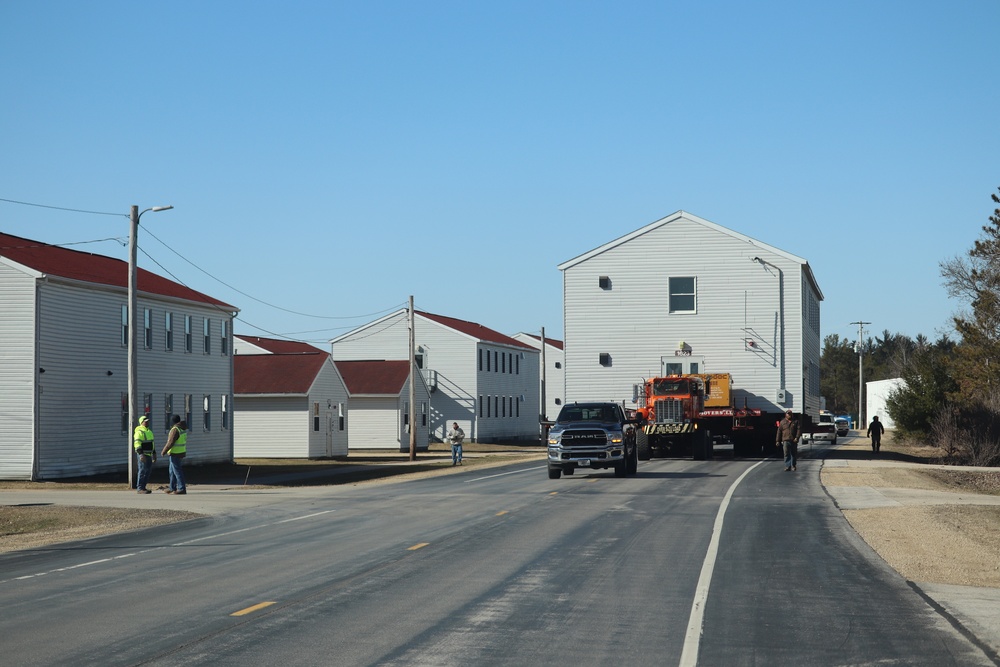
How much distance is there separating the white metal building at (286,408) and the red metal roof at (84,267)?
699 cm

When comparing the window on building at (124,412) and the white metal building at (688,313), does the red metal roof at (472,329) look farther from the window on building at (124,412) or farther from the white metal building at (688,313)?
the window on building at (124,412)

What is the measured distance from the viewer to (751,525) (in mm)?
18922

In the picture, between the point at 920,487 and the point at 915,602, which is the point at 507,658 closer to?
the point at 915,602

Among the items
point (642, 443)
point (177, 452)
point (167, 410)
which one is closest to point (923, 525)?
point (177, 452)

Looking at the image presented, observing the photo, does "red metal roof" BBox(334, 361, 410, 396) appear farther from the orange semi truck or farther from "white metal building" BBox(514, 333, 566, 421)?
"white metal building" BBox(514, 333, 566, 421)

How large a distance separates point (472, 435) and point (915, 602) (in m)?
63.2

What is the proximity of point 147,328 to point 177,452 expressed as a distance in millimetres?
13241

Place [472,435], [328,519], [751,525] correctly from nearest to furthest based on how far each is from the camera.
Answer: [751,525]
[328,519]
[472,435]

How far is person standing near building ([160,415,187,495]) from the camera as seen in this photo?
27688mm

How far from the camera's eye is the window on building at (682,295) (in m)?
46.9

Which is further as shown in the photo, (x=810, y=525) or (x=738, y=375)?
(x=738, y=375)

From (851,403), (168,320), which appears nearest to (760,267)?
(168,320)

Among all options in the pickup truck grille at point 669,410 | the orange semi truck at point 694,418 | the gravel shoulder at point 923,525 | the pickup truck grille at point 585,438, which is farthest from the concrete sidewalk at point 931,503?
the pickup truck grille at point 585,438

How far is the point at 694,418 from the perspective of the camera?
136ft
